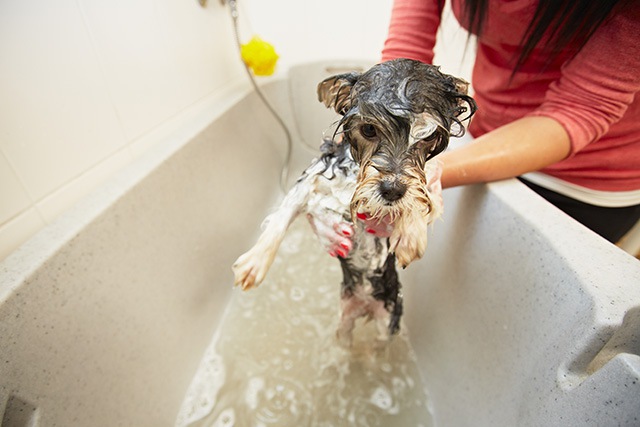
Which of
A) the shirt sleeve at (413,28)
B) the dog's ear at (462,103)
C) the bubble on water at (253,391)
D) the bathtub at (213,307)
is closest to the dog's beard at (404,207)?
the dog's ear at (462,103)

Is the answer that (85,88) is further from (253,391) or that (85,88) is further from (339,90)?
(253,391)

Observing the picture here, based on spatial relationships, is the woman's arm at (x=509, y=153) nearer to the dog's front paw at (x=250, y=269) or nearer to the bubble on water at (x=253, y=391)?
the dog's front paw at (x=250, y=269)

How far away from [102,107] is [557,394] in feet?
4.43

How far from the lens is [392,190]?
0.56 m

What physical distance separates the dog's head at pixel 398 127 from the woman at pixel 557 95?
0.24 m

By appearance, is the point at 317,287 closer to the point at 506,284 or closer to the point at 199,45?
the point at 506,284

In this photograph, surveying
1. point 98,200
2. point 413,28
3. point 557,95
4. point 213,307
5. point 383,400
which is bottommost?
point 383,400

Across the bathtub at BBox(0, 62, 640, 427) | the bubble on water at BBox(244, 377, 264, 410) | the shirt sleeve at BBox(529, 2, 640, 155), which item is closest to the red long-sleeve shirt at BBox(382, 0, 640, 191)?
the shirt sleeve at BBox(529, 2, 640, 155)

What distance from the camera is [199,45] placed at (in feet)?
5.13

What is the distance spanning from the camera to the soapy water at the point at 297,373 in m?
1.07

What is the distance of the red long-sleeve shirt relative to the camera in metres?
0.73

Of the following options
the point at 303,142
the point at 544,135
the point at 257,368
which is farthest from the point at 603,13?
the point at 303,142

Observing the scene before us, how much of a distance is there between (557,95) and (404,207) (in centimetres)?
58

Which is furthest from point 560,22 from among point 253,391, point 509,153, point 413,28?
point 253,391
